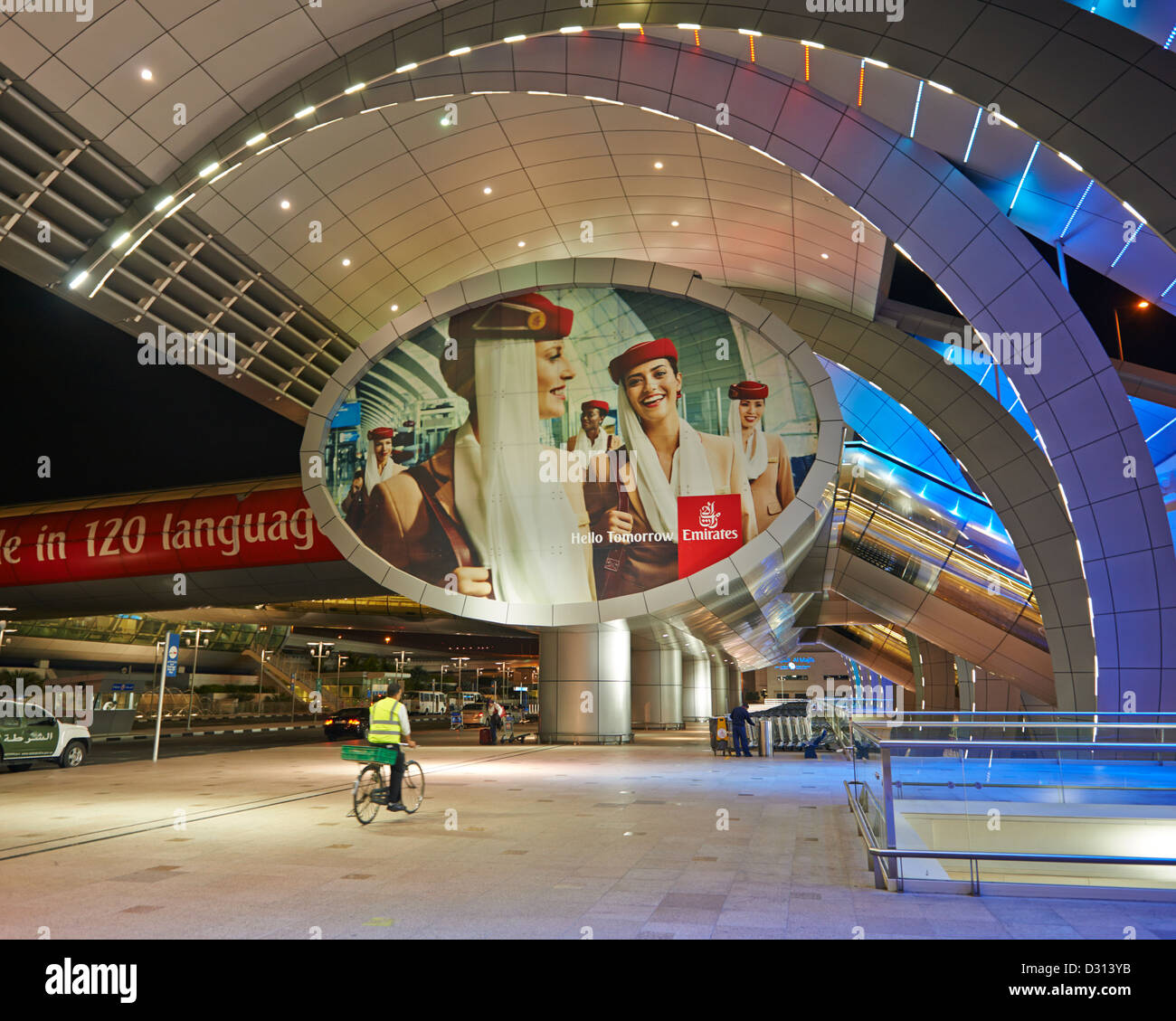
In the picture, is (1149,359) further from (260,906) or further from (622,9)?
(260,906)

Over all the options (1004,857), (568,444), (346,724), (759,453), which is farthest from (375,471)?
(1004,857)

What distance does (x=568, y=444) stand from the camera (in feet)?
87.3

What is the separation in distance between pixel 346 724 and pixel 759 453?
19.7 metres

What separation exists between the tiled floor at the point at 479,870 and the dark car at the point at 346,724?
18.8 m

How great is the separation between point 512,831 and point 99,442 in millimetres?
31488

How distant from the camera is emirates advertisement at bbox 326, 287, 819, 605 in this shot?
25156 mm

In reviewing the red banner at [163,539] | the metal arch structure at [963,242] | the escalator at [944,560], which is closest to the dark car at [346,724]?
the red banner at [163,539]

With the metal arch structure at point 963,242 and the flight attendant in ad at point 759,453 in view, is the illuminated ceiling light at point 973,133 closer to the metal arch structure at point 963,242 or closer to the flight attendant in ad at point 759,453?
the metal arch structure at point 963,242

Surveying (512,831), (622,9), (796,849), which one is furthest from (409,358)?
(796,849)

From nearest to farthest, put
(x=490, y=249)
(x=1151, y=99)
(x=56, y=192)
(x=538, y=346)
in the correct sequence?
(x=1151, y=99) → (x=56, y=192) → (x=538, y=346) → (x=490, y=249)

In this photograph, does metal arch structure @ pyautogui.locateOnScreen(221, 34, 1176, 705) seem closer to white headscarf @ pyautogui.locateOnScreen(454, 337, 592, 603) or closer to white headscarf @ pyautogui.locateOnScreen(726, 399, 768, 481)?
white headscarf @ pyautogui.locateOnScreen(726, 399, 768, 481)

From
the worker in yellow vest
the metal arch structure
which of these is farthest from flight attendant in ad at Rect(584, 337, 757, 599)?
the worker in yellow vest

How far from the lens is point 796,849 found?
891cm

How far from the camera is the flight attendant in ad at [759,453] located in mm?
24531
